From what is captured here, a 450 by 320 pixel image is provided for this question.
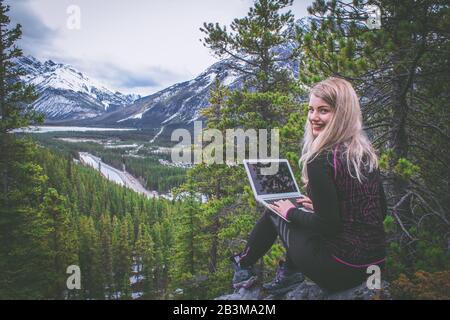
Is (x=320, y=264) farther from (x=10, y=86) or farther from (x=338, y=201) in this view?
(x=10, y=86)

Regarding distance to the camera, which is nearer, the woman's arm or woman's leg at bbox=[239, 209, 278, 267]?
the woman's arm

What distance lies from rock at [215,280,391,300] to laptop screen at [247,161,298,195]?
3.91 ft

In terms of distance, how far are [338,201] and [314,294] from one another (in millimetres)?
1415

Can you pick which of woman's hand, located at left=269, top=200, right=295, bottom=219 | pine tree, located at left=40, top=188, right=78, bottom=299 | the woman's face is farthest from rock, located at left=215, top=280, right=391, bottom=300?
pine tree, located at left=40, top=188, right=78, bottom=299

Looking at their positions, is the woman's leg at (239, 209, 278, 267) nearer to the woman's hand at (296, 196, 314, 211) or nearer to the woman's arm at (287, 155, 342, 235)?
the woman's hand at (296, 196, 314, 211)

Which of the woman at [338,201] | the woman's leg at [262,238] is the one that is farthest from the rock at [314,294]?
the woman's leg at [262,238]

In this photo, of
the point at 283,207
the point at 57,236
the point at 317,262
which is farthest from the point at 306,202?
the point at 57,236

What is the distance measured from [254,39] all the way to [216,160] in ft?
18.1

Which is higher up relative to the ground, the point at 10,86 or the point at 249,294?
the point at 10,86

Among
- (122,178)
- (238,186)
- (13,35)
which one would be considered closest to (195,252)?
(238,186)

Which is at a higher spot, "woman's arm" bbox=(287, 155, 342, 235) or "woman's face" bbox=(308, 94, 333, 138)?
"woman's face" bbox=(308, 94, 333, 138)

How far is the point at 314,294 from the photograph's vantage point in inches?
146

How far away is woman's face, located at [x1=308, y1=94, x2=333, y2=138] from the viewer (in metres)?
3.14

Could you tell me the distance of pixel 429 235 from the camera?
577cm
